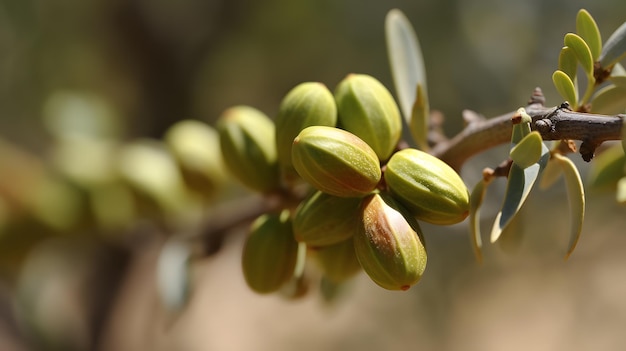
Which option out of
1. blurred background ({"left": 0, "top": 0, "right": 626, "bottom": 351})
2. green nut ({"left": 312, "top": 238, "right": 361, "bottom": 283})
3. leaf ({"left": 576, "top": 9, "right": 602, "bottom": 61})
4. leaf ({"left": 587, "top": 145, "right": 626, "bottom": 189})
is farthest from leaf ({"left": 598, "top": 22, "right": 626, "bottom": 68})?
blurred background ({"left": 0, "top": 0, "right": 626, "bottom": 351})

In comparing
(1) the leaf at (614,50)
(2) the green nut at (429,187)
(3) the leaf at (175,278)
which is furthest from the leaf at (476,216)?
(3) the leaf at (175,278)

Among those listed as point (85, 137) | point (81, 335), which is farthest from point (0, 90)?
point (81, 335)

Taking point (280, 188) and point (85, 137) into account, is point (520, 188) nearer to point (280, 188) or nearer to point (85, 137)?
point (280, 188)

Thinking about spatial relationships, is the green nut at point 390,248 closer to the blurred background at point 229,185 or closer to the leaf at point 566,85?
the leaf at point 566,85

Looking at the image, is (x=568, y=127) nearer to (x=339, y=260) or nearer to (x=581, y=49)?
(x=581, y=49)

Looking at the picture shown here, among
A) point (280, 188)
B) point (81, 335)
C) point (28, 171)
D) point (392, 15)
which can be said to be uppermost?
point (392, 15)

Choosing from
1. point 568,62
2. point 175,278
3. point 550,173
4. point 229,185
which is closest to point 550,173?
point 550,173
